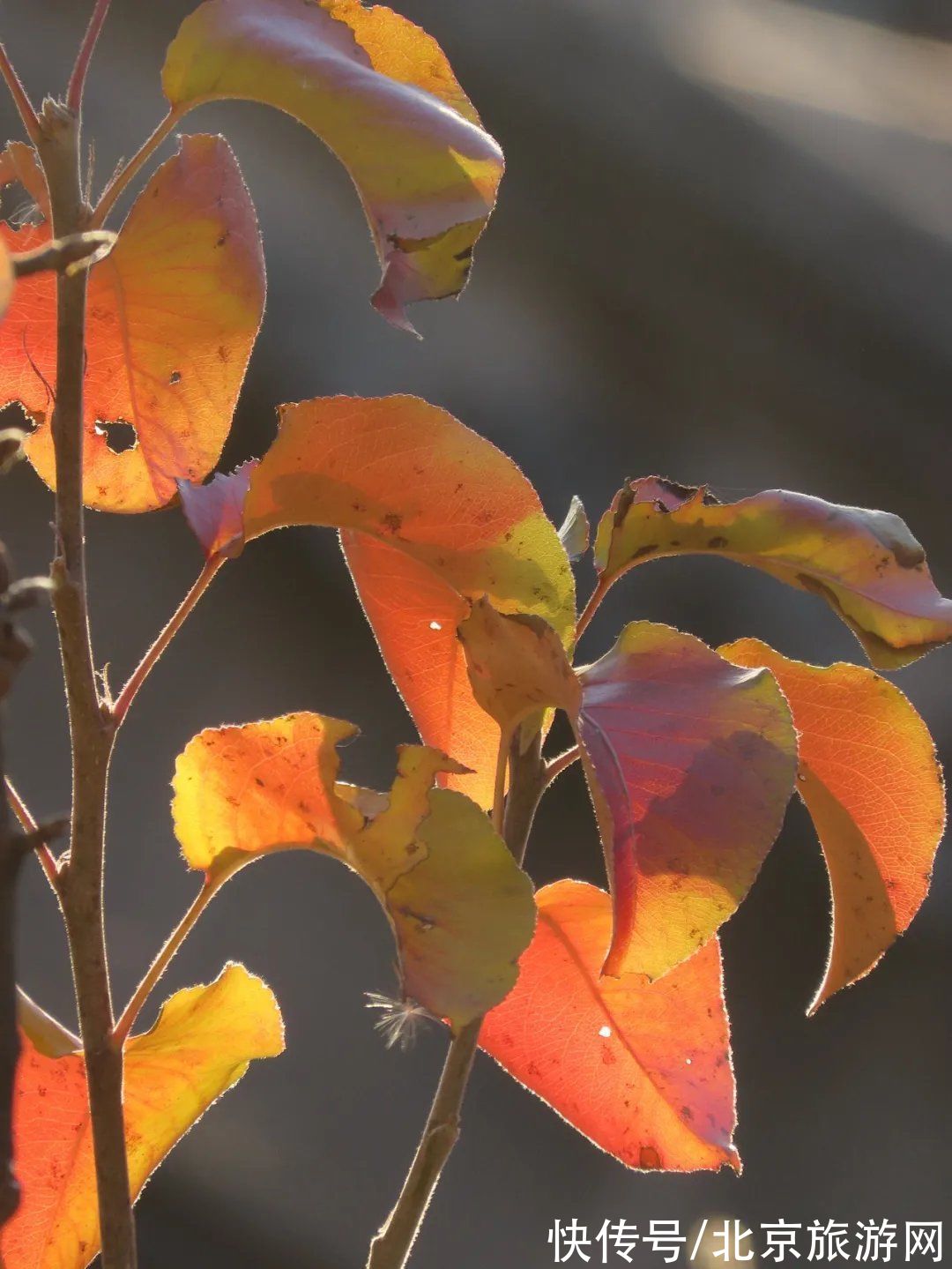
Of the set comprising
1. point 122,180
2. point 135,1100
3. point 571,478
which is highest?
point 122,180

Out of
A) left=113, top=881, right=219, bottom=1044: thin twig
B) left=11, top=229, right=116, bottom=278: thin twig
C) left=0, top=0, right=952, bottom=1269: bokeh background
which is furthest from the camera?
left=0, top=0, right=952, bottom=1269: bokeh background

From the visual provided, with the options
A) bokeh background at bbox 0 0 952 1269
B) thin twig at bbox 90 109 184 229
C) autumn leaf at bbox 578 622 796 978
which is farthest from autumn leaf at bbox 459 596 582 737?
bokeh background at bbox 0 0 952 1269

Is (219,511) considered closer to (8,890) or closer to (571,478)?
(8,890)

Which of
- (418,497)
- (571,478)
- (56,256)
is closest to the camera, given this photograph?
(56,256)

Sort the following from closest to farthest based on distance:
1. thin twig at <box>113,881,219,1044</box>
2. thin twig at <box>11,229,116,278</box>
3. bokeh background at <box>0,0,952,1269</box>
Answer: thin twig at <box>11,229,116,278</box> < thin twig at <box>113,881,219,1044</box> < bokeh background at <box>0,0,952,1269</box>

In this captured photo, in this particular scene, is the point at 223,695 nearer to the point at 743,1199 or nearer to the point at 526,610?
the point at 743,1199

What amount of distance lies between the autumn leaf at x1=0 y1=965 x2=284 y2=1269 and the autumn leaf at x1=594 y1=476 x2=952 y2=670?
16cm

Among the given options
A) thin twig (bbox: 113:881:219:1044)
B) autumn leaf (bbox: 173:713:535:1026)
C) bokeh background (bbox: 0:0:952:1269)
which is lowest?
bokeh background (bbox: 0:0:952:1269)

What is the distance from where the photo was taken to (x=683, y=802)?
25cm

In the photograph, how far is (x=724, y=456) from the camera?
1.43m

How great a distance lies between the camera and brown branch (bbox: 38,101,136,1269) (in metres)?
0.25

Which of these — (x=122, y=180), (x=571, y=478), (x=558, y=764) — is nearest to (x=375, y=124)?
(x=122, y=180)

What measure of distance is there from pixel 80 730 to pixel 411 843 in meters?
0.07

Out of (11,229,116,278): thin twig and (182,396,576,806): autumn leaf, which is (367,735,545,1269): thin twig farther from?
(11,229,116,278): thin twig
